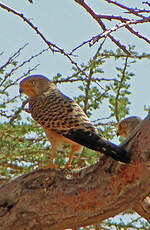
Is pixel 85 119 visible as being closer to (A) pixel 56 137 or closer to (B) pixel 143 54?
(A) pixel 56 137

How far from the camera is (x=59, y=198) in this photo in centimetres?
358

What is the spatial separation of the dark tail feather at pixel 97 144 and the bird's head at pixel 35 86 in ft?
5.77

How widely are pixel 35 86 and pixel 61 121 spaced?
166cm

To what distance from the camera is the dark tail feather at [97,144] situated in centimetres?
334

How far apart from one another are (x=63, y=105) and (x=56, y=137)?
34 centimetres

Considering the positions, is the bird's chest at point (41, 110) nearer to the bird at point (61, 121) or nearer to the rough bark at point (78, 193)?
the bird at point (61, 121)

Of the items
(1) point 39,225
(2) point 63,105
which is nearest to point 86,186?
(1) point 39,225

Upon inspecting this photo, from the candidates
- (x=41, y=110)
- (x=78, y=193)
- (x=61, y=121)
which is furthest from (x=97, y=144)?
(x=41, y=110)

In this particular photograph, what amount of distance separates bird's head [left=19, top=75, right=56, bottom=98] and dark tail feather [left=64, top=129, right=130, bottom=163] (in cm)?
176

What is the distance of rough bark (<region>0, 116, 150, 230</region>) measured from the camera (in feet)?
11.0


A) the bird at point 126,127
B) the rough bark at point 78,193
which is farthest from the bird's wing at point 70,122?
the bird at point 126,127

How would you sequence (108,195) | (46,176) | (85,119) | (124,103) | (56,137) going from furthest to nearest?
(124,103) → (56,137) → (85,119) → (46,176) → (108,195)

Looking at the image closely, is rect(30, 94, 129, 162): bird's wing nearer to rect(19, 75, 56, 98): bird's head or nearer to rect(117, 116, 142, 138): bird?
rect(19, 75, 56, 98): bird's head

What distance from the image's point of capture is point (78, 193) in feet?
11.6
